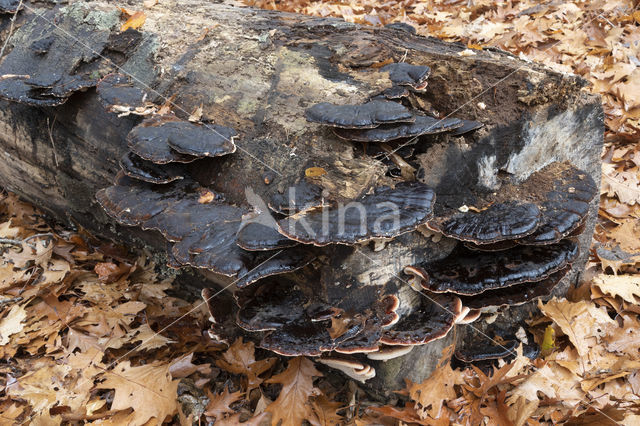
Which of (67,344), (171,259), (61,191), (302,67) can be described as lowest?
(67,344)

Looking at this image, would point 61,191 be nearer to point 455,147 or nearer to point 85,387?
point 85,387

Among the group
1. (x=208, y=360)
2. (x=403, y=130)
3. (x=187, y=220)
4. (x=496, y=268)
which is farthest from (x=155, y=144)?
(x=496, y=268)

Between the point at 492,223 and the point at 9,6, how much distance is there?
552 cm

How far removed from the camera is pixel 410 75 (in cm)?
354

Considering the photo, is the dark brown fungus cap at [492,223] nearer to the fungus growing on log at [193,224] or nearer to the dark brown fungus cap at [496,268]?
the dark brown fungus cap at [496,268]

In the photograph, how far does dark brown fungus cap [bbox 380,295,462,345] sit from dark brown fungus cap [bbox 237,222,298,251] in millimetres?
870

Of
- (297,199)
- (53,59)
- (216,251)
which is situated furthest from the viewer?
(53,59)

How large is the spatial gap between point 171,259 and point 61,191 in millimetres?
2625

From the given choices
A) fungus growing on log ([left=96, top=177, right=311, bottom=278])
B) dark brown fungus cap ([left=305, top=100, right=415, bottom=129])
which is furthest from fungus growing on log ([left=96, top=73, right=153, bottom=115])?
dark brown fungus cap ([left=305, top=100, right=415, bottom=129])

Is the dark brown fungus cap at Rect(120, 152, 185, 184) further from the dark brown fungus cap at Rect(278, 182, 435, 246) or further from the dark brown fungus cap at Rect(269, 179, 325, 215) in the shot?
the dark brown fungus cap at Rect(278, 182, 435, 246)

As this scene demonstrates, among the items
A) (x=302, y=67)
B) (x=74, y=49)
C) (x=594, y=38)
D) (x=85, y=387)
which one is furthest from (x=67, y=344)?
(x=594, y=38)

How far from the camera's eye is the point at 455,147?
3.39 m

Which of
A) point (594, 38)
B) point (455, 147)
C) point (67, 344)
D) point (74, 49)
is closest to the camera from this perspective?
point (455, 147)

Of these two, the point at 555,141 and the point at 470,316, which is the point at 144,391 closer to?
the point at 470,316
